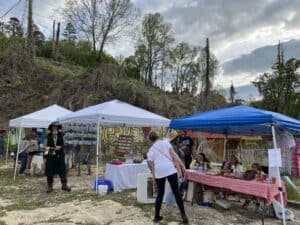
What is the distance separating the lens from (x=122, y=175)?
8.73m

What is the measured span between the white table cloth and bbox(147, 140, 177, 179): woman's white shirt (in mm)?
3092

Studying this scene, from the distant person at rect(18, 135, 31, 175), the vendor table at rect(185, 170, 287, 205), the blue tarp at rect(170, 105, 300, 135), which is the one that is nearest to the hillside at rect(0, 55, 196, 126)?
the distant person at rect(18, 135, 31, 175)

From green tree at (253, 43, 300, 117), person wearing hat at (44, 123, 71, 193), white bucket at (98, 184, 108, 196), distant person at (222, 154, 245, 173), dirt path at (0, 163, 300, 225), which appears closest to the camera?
dirt path at (0, 163, 300, 225)

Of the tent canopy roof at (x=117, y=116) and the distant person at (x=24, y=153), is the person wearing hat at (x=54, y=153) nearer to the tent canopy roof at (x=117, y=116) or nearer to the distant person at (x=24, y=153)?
the tent canopy roof at (x=117, y=116)

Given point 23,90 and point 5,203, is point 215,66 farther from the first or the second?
point 5,203

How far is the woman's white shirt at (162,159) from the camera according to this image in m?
5.59

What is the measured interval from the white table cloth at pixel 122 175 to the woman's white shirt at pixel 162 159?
3092 mm

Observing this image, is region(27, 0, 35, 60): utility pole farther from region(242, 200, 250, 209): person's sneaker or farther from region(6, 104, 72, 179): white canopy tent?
region(242, 200, 250, 209): person's sneaker

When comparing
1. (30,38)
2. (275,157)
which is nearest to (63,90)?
(30,38)

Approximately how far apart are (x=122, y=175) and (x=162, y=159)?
130 inches

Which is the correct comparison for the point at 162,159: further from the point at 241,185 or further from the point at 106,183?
the point at 106,183

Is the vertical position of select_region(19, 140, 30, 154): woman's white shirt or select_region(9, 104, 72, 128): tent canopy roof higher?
select_region(9, 104, 72, 128): tent canopy roof

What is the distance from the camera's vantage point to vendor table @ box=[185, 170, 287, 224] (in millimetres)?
5691

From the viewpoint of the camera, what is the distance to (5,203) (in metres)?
7.29
